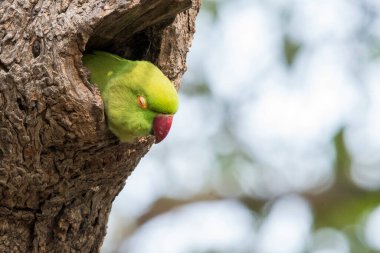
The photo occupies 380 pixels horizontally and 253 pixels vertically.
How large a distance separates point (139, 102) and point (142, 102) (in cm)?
2

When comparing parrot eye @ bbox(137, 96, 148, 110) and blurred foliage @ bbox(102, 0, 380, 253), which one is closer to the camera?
parrot eye @ bbox(137, 96, 148, 110)

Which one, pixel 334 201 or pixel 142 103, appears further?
pixel 334 201

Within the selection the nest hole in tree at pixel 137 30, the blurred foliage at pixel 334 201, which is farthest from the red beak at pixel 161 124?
the blurred foliage at pixel 334 201

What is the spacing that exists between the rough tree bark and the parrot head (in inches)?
3.8

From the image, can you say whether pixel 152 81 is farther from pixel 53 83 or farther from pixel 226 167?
pixel 226 167

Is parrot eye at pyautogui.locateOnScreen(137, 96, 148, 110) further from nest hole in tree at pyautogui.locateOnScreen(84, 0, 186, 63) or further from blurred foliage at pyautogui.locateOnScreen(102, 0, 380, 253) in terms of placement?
blurred foliage at pyautogui.locateOnScreen(102, 0, 380, 253)

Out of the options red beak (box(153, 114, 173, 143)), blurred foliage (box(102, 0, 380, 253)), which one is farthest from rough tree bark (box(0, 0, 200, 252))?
blurred foliage (box(102, 0, 380, 253))

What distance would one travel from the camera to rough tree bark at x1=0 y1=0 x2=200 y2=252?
265 cm

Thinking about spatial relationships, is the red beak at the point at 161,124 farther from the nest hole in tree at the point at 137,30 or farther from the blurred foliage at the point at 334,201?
the blurred foliage at the point at 334,201

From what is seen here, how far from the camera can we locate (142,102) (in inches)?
112

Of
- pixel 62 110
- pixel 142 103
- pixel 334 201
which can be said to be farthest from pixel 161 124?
pixel 334 201

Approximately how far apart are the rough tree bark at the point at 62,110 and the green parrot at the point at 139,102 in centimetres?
9

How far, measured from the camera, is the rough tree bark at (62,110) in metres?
2.65

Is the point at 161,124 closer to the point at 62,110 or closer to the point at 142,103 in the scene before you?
the point at 142,103
